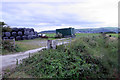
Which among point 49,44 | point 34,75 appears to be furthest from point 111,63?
point 49,44

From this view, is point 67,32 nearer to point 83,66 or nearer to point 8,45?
point 8,45

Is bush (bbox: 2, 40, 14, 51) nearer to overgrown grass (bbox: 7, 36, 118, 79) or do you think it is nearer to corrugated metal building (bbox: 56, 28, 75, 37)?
overgrown grass (bbox: 7, 36, 118, 79)

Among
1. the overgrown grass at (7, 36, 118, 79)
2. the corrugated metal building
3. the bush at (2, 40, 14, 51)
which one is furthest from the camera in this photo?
the corrugated metal building

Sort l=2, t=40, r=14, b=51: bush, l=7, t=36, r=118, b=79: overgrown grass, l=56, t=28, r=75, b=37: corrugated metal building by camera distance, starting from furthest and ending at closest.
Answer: l=56, t=28, r=75, b=37: corrugated metal building
l=2, t=40, r=14, b=51: bush
l=7, t=36, r=118, b=79: overgrown grass

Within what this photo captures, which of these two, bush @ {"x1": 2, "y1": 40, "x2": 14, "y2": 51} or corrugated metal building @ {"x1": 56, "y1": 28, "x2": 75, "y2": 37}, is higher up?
corrugated metal building @ {"x1": 56, "y1": 28, "x2": 75, "y2": 37}

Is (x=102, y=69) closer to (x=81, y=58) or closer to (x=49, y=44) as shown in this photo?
(x=81, y=58)

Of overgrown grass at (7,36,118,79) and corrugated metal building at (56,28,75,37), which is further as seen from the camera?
corrugated metal building at (56,28,75,37)

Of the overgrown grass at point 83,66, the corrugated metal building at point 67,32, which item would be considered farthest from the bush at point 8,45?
the corrugated metal building at point 67,32

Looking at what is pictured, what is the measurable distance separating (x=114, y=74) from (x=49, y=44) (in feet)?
17.1

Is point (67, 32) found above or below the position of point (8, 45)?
above

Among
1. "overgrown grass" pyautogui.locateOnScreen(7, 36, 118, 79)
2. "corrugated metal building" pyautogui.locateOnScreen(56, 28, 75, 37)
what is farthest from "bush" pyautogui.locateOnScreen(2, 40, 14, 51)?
"corrugated metal building" pyautogui.locateOnScreen(56, 28, 75, 37)

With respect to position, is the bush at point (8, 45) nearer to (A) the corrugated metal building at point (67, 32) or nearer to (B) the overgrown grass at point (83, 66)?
(B) the overgrown grass at point (83, 66)

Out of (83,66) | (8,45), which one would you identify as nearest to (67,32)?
(8,45)

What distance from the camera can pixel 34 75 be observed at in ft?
16.5
